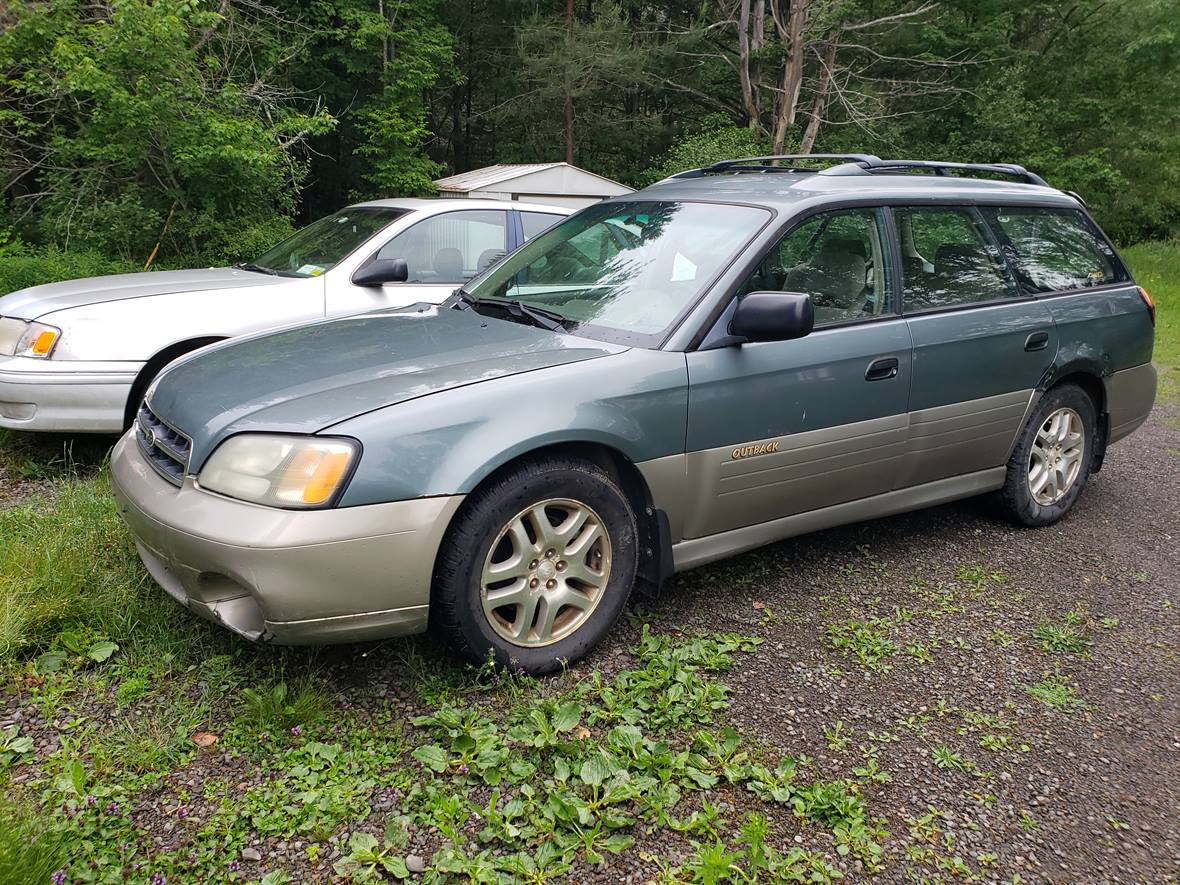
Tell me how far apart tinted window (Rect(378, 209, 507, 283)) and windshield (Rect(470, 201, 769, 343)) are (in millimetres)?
1800

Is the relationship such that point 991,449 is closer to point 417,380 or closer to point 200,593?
point 417,380

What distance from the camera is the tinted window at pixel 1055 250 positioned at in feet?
14.5

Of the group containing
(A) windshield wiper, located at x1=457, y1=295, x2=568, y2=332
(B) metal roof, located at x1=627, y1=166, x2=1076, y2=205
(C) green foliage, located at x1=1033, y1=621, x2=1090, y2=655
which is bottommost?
(C) green foliage, located at x1=1033, y1=621, x2=1090, y2=655

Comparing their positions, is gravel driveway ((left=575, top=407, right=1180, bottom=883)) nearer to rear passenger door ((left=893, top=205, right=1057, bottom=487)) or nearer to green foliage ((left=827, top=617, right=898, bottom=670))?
green foliage ((left=827, top=617, right=898, bottom=670))

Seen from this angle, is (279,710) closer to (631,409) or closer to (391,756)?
(391,756)

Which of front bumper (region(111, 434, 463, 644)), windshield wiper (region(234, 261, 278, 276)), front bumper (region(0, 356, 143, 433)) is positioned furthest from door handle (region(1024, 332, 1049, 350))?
front bumper (region(0, 356, 143, 433))

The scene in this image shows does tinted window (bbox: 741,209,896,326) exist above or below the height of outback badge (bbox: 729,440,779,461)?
above

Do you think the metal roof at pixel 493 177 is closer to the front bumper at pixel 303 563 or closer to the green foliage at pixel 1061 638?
the green foliage at pixel 1061 638

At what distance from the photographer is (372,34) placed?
1988 cm

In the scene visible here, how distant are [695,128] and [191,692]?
1073 inches

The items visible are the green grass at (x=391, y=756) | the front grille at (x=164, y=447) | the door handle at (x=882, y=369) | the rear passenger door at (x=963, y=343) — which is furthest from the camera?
the rear passenger door at (x=963, y=343)

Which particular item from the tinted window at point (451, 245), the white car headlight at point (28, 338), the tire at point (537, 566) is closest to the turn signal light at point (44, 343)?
the white car headlight at point (28, 338)

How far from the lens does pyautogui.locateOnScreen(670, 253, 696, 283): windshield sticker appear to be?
136 inches

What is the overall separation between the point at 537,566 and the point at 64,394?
307cm
